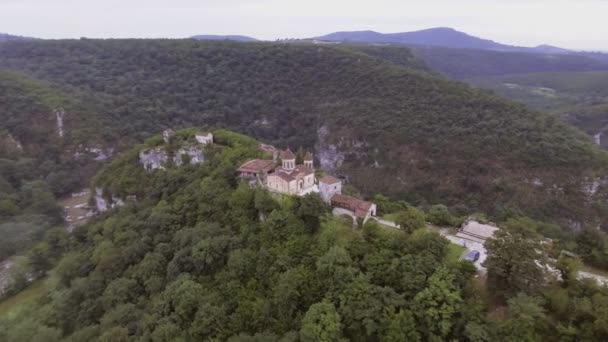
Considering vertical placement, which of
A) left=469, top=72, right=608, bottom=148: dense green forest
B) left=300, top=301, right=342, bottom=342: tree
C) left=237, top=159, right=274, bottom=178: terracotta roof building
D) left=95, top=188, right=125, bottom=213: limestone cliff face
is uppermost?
left=237, top=159, right=274, bottom=178: terracotta roof building

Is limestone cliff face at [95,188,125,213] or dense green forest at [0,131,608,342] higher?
dense green forest at [0,131,608,342]

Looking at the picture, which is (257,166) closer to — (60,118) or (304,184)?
(304,184)

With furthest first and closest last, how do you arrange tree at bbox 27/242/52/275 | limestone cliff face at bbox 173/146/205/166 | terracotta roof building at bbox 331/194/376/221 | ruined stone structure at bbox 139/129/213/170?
1. ruined stone structure at bbox 139/129/213/170
2. limestone cliff face at bbox 173/146/205/166
3. tree at bbox 27/242/52/275
4. terracotta roof building at bbox 331/194/376/221

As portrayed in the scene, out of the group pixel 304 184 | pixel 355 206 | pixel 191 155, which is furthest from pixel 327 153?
pixel 355 206

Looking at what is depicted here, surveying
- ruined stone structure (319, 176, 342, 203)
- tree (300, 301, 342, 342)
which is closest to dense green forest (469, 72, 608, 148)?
ruined stone structure (319, 176, 342, 203)

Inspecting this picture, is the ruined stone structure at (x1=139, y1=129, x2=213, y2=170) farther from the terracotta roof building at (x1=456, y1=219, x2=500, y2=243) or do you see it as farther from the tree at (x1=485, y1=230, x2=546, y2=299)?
the tree at (x1=485, y1=230, x2=546, y2=299)

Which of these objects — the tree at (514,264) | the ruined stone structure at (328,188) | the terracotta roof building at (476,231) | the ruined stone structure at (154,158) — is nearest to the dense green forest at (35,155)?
the ruined stone structure at (154,158)
